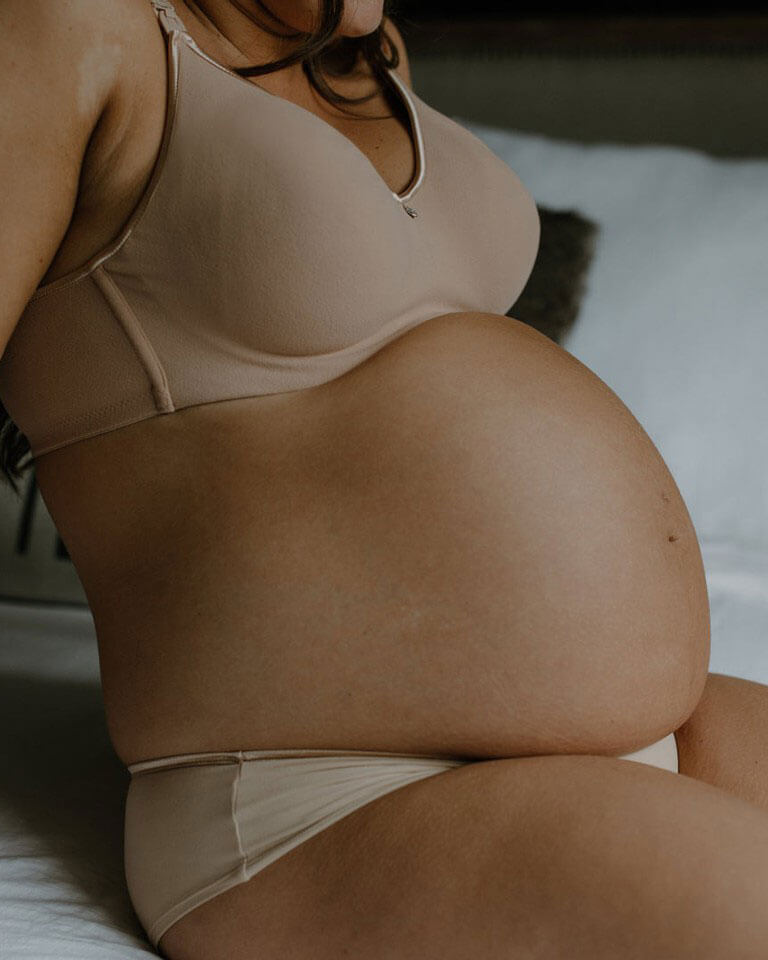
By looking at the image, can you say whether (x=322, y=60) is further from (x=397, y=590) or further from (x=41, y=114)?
(x=397, y=590)

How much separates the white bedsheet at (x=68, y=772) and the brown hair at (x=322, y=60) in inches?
8.9

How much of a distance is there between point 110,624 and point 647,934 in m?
0.36

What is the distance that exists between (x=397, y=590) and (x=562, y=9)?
141 centimetres

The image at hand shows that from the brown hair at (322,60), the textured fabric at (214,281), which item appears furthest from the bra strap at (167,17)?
the brown hair at (322,60)

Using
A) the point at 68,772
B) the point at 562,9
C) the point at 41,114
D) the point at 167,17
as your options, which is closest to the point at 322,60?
the point at 167,17

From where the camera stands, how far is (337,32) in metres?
0.85

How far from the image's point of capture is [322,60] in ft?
3.14

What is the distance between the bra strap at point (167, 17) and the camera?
67 cm

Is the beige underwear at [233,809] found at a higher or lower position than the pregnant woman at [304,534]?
lower

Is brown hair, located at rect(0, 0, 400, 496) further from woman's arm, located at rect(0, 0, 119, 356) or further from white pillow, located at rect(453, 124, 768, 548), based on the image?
white pillow, located at rect(453, 124, 768, 548)

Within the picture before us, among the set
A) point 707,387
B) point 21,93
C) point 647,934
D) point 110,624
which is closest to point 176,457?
point 110,624

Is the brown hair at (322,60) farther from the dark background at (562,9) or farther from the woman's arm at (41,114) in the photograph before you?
the dark background at (562,9)

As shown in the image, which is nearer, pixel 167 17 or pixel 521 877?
pixel 521 877

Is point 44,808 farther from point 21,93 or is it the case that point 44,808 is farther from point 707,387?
point 707,387
